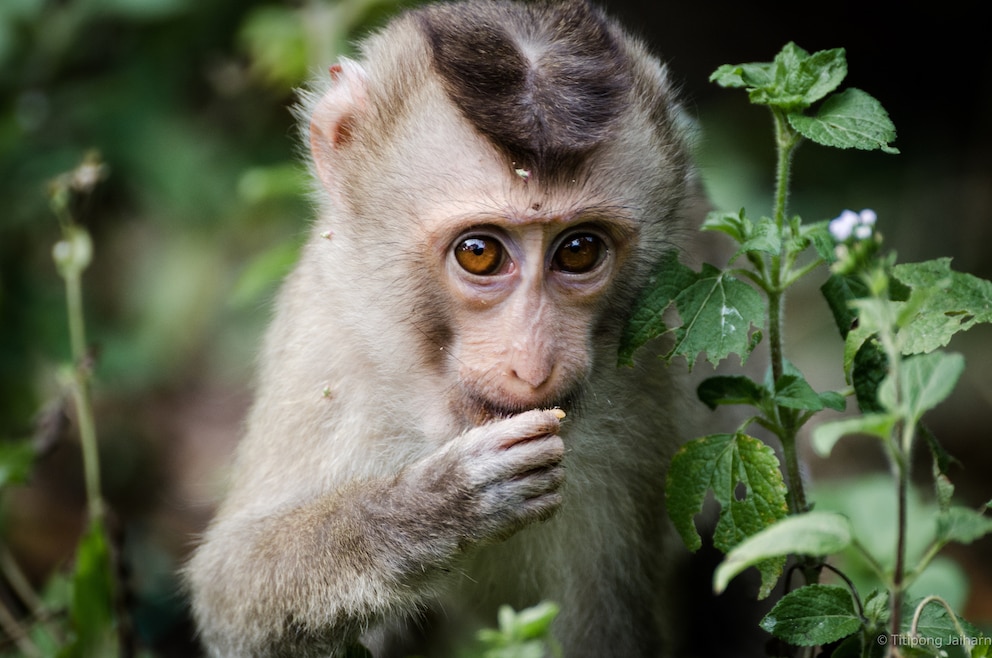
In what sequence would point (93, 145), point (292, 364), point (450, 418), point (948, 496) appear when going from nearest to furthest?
point (948, 496)
point (450, 418)
point (292, 364)
point (93, 145)

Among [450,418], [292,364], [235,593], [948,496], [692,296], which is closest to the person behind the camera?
[948,496]

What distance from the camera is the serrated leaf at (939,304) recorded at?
2.72 metres

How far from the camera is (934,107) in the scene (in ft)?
25.3

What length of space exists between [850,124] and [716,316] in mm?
585

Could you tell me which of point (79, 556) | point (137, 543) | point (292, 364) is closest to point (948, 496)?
point (292, 364)

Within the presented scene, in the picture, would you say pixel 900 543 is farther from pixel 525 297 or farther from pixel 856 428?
pixel 525 297

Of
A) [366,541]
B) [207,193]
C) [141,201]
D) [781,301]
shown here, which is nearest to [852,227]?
[781,301]

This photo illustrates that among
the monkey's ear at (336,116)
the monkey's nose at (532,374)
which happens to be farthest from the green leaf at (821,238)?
the monkey's ear at (336,116)

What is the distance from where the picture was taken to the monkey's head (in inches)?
123

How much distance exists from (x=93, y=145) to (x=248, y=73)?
994 millimetres

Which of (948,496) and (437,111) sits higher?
(437,111)

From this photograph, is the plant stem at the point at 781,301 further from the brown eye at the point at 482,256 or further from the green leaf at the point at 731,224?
the brown eye at the point at 482,256

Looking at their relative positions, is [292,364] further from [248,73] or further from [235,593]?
[248,73]

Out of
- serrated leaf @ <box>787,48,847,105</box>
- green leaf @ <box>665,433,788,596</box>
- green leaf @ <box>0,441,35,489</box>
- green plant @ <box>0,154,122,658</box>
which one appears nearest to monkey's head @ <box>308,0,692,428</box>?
green leaf @ <box>665,433,788,596</box>
